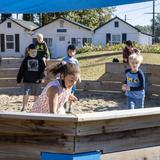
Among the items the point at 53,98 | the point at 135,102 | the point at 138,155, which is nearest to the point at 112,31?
the point at 135,102

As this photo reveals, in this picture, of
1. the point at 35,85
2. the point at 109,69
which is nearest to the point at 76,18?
the point at 109,69

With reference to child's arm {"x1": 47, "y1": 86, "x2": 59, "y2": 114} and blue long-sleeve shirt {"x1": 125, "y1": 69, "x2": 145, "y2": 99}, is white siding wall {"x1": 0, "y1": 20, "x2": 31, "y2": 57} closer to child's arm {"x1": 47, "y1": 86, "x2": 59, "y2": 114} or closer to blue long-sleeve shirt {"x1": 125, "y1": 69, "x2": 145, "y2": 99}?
blue long-sleeve shirt {"x1": 125, "y1": 69, "x2": 145, "y2": 99}

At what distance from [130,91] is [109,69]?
7174 mm

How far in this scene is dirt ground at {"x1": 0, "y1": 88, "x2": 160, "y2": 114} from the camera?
1146 cm

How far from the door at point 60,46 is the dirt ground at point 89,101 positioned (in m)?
33.9

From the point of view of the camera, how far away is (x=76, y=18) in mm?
62969

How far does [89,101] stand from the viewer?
12852mm

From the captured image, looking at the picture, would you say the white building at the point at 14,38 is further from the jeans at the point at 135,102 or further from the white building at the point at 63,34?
the jeans at the point at 135,102

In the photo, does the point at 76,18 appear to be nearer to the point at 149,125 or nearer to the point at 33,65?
the point at 33,65

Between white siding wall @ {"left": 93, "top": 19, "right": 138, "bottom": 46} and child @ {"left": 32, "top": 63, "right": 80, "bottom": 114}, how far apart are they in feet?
156

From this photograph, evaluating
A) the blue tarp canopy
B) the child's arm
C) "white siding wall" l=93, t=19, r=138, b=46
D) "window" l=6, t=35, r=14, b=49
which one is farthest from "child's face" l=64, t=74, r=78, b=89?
"white siding wall" l=93, t=19, r=138, b=46

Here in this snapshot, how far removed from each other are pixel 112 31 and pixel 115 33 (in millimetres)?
423

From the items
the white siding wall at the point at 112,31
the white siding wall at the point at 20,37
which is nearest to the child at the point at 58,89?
the white siding wall at the point at 20,37

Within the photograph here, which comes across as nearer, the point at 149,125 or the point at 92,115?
the point at 92,115
